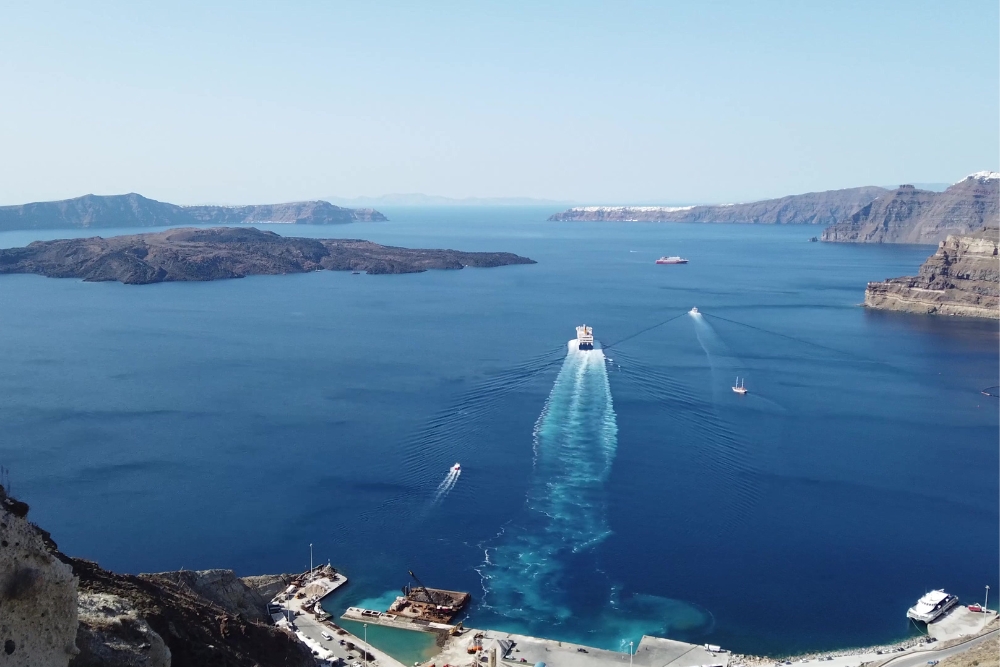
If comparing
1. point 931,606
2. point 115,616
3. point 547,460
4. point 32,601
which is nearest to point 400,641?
point 115,616

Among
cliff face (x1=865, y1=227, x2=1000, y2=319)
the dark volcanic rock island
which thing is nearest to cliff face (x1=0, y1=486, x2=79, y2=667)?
cliff face (x1=865, y1=227, x2=1000, y2=319)

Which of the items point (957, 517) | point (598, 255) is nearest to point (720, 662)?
point (957, 517)

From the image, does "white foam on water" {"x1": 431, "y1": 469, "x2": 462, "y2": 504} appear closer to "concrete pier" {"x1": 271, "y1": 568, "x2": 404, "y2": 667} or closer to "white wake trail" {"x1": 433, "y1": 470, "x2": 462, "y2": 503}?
"white wake trail" {"x1": 433, "y1": 470, "x2": 462, "y2": 503}

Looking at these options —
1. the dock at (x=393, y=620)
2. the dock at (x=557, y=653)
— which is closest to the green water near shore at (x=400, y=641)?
the dock at (x=393, y=620)

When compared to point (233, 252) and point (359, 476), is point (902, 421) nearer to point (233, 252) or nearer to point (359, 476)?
point (359, 476)

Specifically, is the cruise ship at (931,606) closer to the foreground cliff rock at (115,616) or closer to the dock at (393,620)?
the dock at (393,620)

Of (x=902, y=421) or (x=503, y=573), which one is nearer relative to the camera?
(x=503, y=573)
